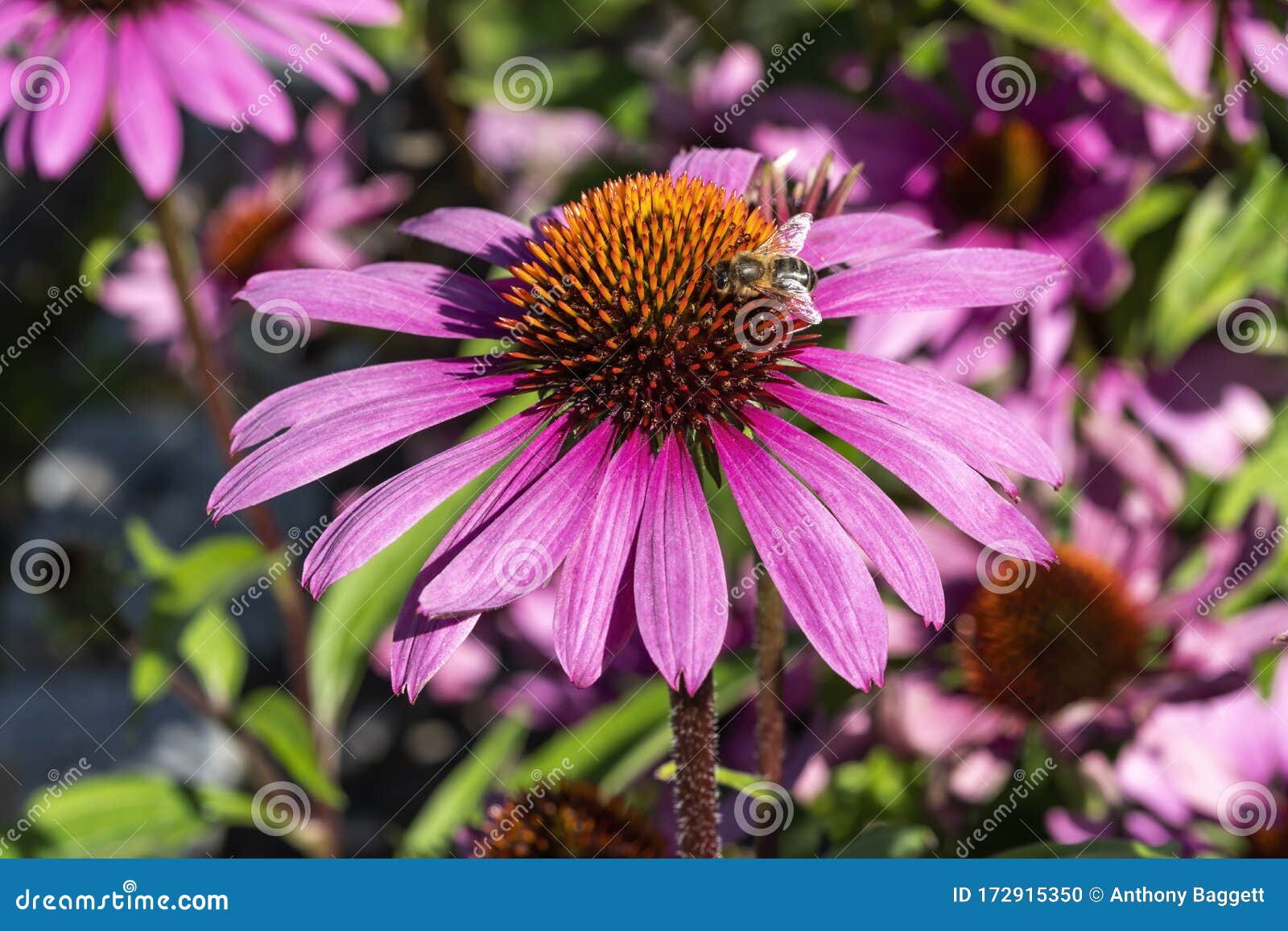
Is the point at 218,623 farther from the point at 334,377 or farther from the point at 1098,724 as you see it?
the point at 1098,724

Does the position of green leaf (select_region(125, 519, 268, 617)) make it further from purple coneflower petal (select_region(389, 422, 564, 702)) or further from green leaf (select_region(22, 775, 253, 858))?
purple coneflower petal (select_region(389, 422, 564, 702))

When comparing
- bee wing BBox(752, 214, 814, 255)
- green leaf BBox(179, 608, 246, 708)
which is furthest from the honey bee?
green leaf BBox(179, 608, 246, 708)

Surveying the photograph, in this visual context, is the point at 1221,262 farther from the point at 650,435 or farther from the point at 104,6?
the point at 104,6

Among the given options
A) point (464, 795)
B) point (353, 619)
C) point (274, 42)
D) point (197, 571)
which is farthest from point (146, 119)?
point (464, 795)

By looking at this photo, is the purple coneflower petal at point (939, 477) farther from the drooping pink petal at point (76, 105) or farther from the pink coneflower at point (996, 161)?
the drooping pink petal at point (76, 105)

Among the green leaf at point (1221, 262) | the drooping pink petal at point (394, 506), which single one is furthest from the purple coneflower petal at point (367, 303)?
the green leaf at point (1221, 262)

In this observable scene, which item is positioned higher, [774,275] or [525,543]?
[774,275]

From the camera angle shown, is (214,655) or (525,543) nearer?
(525,543)

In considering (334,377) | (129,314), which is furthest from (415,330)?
(129,314)
